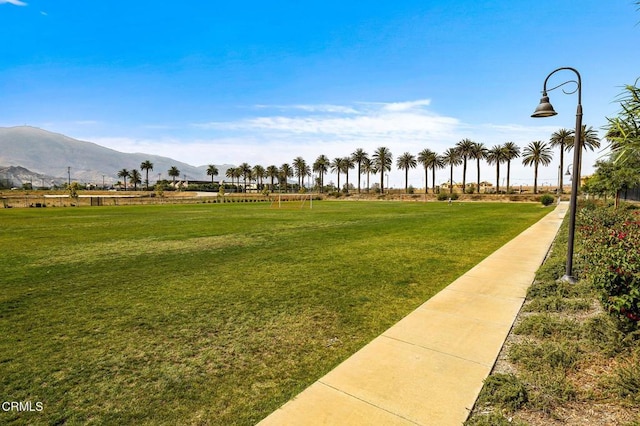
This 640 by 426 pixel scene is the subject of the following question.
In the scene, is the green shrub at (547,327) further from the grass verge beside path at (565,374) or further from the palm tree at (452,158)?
the palm tree at (452,158)

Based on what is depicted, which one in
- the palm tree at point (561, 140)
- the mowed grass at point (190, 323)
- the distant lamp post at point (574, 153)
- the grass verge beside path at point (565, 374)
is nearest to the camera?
the grass verge beside path at point (565, 374)

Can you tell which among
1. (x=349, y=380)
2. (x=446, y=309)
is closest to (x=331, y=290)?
(x=446, y=309)

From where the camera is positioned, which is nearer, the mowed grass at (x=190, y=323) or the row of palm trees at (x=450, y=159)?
the mowed grass at (x=190, y=323)

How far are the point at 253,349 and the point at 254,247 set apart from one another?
900 cm

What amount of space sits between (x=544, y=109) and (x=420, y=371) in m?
7.59

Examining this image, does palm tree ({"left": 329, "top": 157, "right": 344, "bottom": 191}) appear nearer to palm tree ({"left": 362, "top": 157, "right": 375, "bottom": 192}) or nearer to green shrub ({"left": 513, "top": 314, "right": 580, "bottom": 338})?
palm tree ({"left": 362, "top": 157, "right": 375, "bottom": 192})

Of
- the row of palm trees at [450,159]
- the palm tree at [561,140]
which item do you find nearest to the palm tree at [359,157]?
the row of palm trees at [450,159]

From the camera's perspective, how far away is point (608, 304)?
13.9 feet

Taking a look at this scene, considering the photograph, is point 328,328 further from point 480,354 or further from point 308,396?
point 480,354

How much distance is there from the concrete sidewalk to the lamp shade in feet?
15.3

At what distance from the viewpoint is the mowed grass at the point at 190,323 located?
12.0ft

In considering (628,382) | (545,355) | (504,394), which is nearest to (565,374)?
(545,355)

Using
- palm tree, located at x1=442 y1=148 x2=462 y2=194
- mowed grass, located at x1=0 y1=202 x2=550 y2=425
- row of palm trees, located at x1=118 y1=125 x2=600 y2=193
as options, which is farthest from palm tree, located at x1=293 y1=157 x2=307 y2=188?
mowed grass, located at x1=0 y1=202 x2=550 y2=425

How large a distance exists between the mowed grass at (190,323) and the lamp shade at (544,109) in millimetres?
4636
